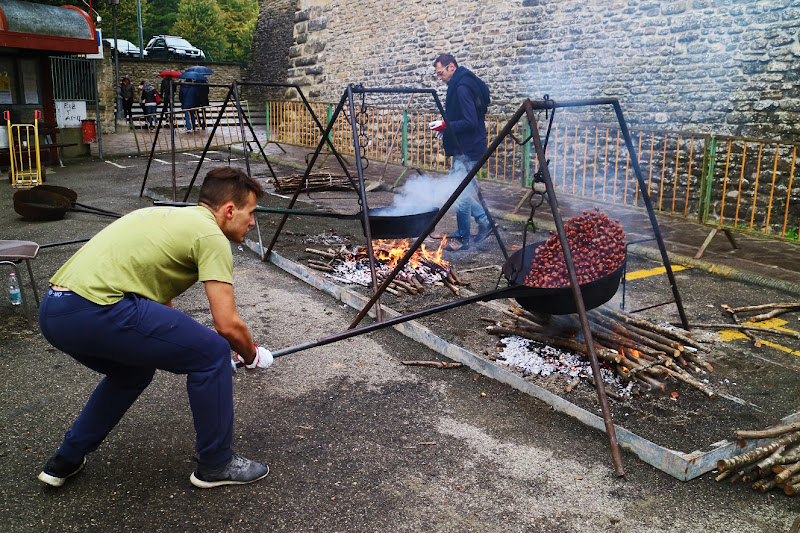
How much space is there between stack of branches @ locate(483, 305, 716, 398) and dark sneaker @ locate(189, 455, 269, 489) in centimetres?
214

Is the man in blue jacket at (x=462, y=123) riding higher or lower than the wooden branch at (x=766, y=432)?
higher

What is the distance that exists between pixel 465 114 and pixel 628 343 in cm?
397

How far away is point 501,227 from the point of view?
9484 mm

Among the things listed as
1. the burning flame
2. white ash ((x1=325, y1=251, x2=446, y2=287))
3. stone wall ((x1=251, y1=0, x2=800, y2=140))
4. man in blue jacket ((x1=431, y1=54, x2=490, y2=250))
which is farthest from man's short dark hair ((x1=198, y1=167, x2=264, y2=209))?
stone wall ((x1=251, y1=0, x2=800, y2=140))

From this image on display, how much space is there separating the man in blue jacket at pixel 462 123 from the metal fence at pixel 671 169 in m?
1.04

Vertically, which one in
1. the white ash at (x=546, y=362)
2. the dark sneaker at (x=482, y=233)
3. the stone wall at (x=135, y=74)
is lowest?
the white ash at (x=546, y=362)

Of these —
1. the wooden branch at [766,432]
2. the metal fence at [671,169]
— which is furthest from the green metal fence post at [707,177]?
the wooden branch at [766,432]

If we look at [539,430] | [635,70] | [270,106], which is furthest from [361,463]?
[270,106]

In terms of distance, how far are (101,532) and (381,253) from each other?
4.64m

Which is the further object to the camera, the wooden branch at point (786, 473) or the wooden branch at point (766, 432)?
Answer: the wooden branch at point (766, 432)

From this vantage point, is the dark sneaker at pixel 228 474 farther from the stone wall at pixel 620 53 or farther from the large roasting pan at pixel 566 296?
the stone wall at pixel 620 53

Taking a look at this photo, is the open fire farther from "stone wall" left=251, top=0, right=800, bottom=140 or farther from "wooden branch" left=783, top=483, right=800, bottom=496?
"stone wall" left=251, top=0, right=800, bottom=140

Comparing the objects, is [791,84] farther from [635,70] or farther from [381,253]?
[381,253]

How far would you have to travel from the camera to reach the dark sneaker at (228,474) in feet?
11.3
